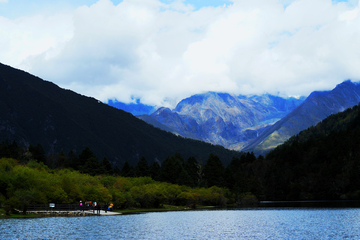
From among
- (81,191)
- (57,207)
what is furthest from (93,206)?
(57,207)

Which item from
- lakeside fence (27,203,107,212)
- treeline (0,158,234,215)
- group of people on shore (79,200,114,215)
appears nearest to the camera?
treeline (0,158,234,215)

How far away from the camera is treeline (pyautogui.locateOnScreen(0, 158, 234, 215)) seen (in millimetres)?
98125

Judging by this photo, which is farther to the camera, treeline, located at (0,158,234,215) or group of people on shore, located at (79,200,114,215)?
group of people on shore, located at (79,200,114,215)

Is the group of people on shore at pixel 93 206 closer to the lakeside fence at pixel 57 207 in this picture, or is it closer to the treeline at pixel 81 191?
the lakeside fence at pixel 57 207

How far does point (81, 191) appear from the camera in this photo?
117750mm

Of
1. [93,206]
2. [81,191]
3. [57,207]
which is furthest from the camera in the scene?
[81,191]

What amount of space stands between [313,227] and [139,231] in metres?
Result: 32.6

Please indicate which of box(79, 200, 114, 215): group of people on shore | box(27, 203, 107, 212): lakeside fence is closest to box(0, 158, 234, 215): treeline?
box(27, 203, 107, 212): lakeside fence

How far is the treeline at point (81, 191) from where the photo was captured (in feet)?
322

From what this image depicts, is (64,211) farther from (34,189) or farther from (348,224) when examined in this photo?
(348,224)

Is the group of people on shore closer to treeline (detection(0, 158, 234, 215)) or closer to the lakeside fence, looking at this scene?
the lakeside fence

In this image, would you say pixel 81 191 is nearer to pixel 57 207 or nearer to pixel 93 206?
pixel 93 206

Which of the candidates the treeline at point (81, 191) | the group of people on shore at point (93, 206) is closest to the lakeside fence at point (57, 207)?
the group of people on shore at point (93, 206)

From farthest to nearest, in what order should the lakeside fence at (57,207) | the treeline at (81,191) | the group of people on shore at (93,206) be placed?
1. the group of people on shore at (93,206)
2. the lakeside fence at (57,207)
3. the treeline at (81,191)
